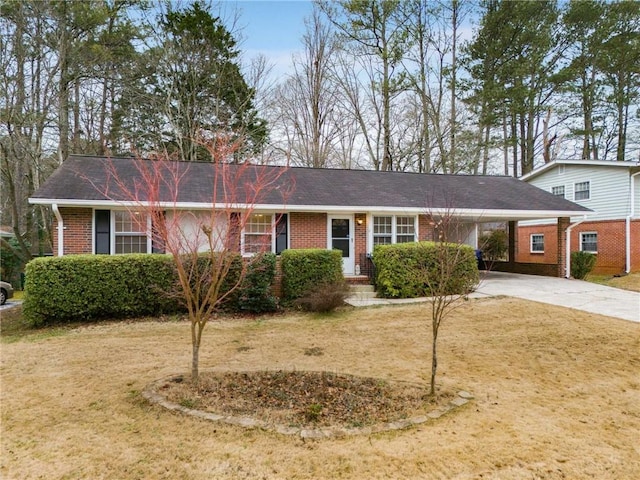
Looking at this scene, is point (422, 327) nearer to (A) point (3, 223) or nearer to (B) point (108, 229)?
(B) point (108, 229)

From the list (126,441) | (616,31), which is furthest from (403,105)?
(126,441)

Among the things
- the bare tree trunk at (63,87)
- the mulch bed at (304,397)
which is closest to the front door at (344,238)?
the mulch bed at (304,397)

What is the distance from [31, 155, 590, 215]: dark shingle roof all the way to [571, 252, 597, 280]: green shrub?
1855mm

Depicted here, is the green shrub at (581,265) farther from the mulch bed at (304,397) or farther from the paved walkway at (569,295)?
the mulch bed at (304,397)

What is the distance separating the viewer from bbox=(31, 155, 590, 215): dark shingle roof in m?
9.72

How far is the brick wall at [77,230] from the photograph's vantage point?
9297 mm

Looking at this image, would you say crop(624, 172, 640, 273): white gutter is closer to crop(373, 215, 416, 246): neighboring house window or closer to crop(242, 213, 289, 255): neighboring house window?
crop(373, 215, 416, 246): neighboring house window

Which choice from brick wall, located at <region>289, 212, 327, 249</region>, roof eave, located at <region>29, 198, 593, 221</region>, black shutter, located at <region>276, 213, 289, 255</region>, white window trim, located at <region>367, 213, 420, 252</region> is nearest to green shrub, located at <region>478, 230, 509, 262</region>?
roof eave, located at <region>29, 198, 593, 221</region>

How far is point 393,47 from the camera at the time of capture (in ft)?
67.7

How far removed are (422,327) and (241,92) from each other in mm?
15766


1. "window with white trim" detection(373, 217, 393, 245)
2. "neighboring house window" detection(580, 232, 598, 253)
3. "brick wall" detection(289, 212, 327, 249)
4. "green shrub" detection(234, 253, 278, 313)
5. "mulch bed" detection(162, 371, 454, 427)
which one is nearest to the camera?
"mulch bed" detection(162, 371, 454, 427)

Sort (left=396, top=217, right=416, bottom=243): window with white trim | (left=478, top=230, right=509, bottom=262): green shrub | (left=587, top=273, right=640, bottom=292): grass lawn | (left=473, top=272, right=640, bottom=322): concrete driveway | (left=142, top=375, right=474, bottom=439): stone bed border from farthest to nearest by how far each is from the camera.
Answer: (left=478, top=230, right=509, bottom=262): green shrub, (left=587, top=273, right=640, bottom=292): grass lawn, (left=396, top=217, right=416, bottom=243): window with white trim, (left=473, top=272, right=640, bottom=322): concrete driveway, (left=142, top=375, right=474, bottom=439): stone bed border

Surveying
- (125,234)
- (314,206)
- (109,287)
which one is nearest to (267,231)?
(314,206)

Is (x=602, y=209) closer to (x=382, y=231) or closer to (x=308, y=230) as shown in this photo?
(x=382, y=231)
